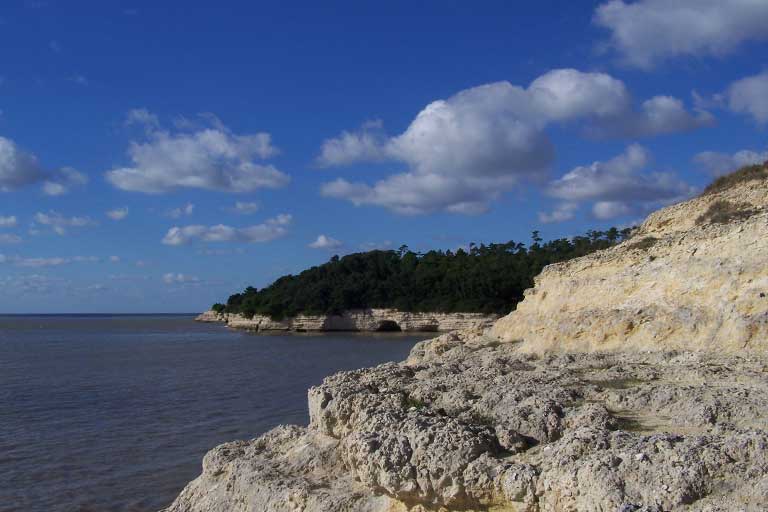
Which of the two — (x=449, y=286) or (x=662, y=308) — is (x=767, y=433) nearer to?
(x=662, y=308)

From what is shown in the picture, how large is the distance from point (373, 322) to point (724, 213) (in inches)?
3447

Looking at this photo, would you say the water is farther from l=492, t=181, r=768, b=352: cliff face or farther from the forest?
the forest

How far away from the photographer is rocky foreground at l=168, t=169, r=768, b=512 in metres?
5.44

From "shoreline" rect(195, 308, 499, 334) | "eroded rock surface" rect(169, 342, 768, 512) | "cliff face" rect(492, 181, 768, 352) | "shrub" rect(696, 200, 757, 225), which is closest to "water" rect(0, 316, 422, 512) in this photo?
"eroded rock surface" rect(169, 342, 768, 512)

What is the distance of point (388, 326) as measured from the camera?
10012 cm

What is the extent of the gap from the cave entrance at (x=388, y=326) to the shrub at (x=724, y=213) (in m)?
84.9

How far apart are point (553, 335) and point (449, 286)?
84.8 meters

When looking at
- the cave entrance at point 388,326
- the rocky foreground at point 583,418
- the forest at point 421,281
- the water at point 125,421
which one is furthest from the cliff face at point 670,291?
the cave entrance at point 388,326

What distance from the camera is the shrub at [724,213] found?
13.3 m

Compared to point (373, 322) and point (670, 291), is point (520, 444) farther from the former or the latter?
point (373, 322)

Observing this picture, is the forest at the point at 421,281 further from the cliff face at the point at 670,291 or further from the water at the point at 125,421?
the cliff face at the point at 670,291

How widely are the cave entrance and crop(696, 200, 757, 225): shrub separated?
279ft

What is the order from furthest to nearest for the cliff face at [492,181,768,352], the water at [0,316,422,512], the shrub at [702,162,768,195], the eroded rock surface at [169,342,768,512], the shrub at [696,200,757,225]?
1. the shrub at [702,162,768,195]
2. the water at [0,316,422,512]
3. the shrub at [696,200,757,225]
4. the cliff face at [492,181,768,352]
5. the eroded rock surface at [169,342,768,512]

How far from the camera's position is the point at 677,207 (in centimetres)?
1673
